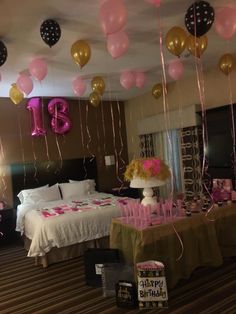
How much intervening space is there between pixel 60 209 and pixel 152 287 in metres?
1.93

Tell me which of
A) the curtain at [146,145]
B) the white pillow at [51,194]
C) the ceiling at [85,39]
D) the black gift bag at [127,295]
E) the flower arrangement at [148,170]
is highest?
the ceiling at [85,39]

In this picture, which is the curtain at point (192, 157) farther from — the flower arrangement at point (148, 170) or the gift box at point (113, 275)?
the gift box at point (113, 275)

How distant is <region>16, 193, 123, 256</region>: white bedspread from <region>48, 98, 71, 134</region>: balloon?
1.79 metres

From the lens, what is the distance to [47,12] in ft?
7.65

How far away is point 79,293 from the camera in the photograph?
2.76m

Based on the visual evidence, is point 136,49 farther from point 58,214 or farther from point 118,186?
point 118,186

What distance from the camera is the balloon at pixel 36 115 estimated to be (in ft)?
16.4

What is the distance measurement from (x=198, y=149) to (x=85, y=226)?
2158 mm

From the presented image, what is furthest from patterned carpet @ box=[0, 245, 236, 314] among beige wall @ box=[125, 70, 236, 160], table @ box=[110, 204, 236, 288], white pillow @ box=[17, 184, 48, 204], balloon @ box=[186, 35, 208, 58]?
beige wall @ box=[125, 70, 236, 160]

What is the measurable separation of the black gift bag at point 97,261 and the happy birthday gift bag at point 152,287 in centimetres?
44

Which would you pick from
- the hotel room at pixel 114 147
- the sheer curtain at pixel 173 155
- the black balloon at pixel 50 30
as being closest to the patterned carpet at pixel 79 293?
the hotel room at pixel 114 147

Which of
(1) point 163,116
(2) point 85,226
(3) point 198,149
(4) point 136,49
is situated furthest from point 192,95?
(2) point 85,226

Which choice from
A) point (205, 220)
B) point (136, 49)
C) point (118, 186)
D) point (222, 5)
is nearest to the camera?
A: point (222, 5)

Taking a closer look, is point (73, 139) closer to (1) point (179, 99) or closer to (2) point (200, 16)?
(1) point (179, 99)
